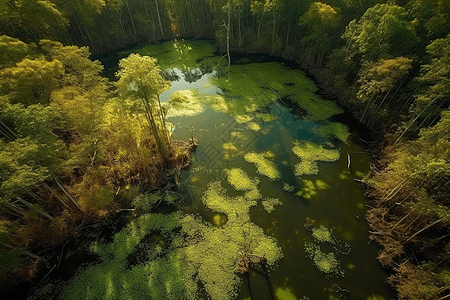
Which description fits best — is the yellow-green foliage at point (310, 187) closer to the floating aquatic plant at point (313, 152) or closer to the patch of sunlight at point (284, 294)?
the floating aquatic plant at point (313, 152)

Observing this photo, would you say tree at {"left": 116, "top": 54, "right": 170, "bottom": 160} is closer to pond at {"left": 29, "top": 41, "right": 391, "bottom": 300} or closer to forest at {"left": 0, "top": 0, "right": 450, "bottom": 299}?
forest at {"left": 0, "top": 0, "right": 450, "bottom": 299}

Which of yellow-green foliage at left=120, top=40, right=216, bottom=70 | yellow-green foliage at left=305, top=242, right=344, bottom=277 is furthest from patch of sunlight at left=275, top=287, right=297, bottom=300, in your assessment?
yellow-green foliage at left=120, top=40, right=216, bottom=70

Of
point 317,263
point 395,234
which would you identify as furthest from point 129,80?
point 395,234

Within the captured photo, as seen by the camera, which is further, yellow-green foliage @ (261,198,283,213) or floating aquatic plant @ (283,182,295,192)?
floating aquatic plant @ (283,182,295,192)

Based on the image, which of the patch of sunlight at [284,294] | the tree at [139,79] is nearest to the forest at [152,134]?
the tree at [139,79]

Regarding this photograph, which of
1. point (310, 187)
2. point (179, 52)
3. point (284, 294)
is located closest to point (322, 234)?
point (310, 187)

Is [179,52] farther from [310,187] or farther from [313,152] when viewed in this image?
[310,187]
